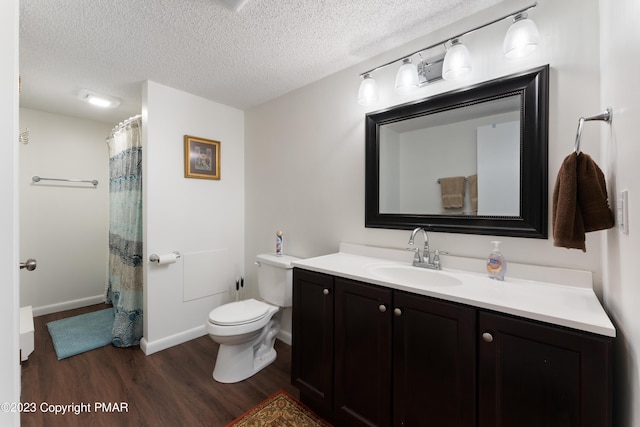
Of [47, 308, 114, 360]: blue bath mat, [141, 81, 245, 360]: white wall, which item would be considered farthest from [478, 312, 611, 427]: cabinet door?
[47, 308, 114, 360]: blue bath mat

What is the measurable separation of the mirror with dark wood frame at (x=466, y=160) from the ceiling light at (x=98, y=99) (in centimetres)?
253

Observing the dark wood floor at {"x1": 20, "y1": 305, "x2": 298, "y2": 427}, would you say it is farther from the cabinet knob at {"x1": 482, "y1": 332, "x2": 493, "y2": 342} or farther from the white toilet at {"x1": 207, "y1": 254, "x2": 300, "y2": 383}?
the cabinet knob at {"x1": 482, "y1": 332, "x2": 493, "y2": 342}

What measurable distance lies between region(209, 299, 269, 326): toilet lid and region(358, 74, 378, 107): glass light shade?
1695 mm

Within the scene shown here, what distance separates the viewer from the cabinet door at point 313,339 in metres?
1.52

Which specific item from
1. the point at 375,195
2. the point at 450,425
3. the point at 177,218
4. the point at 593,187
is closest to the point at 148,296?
the point at 177,218

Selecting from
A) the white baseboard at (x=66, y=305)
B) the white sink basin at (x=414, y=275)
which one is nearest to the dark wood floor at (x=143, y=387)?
the white baseboard at (x=66, y=305)

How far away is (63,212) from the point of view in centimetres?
317

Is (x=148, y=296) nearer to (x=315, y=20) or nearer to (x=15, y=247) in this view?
(x=15, y=247)

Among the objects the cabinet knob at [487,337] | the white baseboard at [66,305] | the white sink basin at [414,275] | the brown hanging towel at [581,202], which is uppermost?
the brown hanging towel at [581,202]

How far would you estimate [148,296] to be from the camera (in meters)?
2.28

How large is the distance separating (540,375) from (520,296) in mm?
275

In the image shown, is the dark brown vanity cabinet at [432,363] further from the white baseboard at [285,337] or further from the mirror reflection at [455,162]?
the white baseboard at [285,337]

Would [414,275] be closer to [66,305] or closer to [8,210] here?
[8,210]

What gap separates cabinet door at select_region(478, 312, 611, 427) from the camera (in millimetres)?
811
